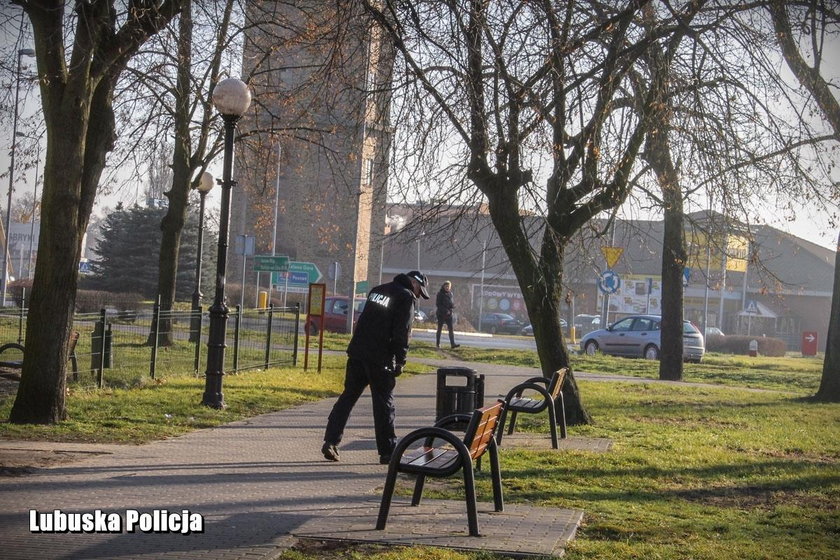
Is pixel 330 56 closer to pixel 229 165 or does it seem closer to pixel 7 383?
pixel 229 165

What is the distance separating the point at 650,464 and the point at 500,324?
59.0 m

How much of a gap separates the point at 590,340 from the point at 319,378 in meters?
20.2

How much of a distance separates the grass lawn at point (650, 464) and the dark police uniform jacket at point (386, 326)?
134 cm

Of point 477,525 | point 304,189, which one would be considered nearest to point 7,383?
point 477,525

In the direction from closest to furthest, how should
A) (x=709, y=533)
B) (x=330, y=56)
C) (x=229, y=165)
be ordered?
1. (x=709, y=533)
2. (x=330, y=56)
3. (x=229, y=165)

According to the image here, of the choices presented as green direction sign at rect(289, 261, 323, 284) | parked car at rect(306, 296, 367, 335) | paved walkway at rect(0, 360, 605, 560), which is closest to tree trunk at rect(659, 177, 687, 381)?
paved walkway at rect(0, 360, 605, 560)

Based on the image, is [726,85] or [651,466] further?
[726,85]

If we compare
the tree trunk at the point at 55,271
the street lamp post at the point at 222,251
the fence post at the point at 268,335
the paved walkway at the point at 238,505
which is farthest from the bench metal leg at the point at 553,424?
the fence post at the point at 268,335

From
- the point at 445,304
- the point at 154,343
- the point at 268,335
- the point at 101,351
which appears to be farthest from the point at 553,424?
the point at 445,304

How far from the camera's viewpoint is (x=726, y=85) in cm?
1270

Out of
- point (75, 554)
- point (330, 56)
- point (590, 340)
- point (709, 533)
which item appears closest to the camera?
point (75, 554)

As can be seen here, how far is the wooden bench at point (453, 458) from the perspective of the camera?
665cm

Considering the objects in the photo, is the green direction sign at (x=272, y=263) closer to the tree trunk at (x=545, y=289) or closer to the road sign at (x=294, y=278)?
the tree trunk at (x=545, y=289)

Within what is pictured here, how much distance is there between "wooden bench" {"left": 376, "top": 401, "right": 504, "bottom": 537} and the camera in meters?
6.65
